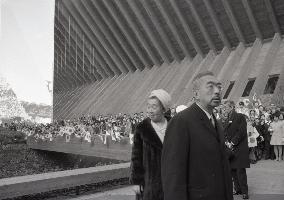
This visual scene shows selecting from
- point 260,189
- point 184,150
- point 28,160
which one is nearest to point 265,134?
point 260,189

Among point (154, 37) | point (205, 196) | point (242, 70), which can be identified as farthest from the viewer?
point (154, 37)

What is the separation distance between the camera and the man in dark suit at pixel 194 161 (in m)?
2.88

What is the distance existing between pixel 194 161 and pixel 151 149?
1.20 metres

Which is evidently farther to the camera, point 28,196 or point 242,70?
point 242,70

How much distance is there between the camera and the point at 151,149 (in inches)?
161

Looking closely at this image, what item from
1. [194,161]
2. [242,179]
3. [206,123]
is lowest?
[242,179]

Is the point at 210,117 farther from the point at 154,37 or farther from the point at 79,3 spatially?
the point at 79,3

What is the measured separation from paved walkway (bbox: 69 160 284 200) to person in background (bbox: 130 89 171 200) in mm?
3388

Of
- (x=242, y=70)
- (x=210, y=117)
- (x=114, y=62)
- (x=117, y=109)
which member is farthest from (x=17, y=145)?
(x=210, y=117)

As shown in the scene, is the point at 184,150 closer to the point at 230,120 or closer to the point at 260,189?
the point at 230,120

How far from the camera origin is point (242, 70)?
1033 inches

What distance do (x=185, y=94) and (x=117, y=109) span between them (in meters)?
8.12

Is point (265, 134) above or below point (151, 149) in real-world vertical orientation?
above

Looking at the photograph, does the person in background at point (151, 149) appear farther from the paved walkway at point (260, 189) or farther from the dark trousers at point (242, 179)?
the paved walkway at point (260, 189)
